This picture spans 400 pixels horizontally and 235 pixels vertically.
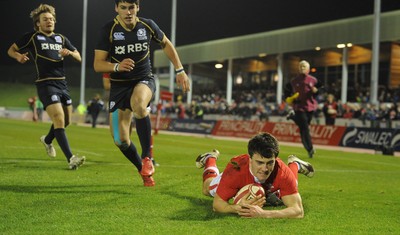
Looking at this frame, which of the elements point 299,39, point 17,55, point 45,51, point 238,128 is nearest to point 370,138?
point 238,128

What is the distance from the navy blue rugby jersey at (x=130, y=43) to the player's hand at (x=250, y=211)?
9.25 feet

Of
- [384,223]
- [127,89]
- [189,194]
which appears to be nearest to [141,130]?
[127,89]

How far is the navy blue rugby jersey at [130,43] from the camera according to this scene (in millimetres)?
6496

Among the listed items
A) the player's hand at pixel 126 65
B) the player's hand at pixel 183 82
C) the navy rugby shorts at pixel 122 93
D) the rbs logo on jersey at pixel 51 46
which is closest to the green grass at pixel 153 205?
the navy rugby shorts at pixel 122 93

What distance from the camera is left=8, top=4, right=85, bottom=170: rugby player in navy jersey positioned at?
8.36 meters

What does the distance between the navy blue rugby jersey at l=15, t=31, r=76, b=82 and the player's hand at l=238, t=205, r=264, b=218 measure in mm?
5152

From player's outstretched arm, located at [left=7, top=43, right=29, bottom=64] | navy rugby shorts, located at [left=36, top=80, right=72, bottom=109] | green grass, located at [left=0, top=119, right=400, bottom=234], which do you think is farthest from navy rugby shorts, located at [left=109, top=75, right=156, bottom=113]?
player's outstretched arm, located at [left=7, top=43, right=29, bottom=64]

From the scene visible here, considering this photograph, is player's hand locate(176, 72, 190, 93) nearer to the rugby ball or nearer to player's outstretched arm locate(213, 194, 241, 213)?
player's outstretched arm locate(213, 194, 241, 213)

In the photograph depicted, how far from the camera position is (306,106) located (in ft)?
41.8

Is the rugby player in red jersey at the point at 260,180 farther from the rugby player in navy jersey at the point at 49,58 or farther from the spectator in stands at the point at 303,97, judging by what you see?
the spectator in stands at the point at 303,97

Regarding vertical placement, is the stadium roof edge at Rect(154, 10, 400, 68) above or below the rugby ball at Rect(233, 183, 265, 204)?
above

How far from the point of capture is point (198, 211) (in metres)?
5.06

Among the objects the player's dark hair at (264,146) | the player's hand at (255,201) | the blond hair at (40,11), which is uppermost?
the blond hair at (40,11)

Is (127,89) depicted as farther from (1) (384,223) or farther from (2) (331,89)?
(2) (331,89)
